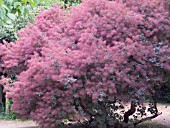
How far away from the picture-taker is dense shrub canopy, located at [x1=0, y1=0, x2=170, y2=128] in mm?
7738

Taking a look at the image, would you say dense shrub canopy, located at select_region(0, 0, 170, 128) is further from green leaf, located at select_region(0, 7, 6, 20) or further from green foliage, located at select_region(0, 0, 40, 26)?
green leaf, located at select_region(0, 7, 6, 20)

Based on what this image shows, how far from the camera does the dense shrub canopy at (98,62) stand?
774 centimetres

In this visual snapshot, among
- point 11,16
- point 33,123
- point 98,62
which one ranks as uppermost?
point 11,16

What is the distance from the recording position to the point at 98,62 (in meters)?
7.74

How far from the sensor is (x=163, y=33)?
8297 mm

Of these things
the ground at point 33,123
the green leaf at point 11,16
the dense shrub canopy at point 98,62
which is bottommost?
the ground at point 33,123

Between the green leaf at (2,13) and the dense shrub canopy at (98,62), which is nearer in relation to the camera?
the green leaf at (2,13)

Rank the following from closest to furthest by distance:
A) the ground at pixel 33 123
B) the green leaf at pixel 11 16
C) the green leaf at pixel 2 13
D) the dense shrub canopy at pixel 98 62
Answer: the green leaf at pixel 2 13
the green leaf at pixel 11 16
the dense shrub canopy at pixel 98 62
the ground at pixel 33 123

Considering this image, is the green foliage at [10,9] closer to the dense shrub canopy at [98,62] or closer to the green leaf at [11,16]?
the green leaf at [11,16]

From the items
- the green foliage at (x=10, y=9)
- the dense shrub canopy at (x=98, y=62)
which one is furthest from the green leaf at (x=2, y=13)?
the dense shrub canopy at (x=98, y=62)

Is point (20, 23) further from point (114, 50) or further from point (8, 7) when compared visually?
point (8, 7)

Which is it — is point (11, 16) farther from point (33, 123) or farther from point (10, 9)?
point (33, 123)

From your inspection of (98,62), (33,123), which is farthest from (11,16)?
(33,123)

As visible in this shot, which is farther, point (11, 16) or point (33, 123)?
point (33, 123)
